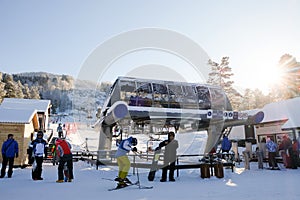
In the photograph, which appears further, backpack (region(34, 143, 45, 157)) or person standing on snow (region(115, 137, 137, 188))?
backpack (region(34, 143, 45, 157))

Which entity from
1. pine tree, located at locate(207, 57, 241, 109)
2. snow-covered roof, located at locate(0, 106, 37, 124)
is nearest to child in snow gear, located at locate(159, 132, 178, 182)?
snow-covered roof, located at locate(0, 106, 37, 124)

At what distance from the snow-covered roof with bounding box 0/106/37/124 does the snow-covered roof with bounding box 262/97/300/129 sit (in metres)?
15.1

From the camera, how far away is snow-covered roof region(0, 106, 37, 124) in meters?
13.8

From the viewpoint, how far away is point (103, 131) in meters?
14.7

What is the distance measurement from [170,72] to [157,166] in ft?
32.3

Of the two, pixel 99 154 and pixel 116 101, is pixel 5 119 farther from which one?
pixel 116 101

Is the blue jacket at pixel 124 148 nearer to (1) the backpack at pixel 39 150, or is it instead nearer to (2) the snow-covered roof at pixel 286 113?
(1) the backpack at pixel 39 150

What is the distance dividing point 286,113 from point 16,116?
1713 centimetres

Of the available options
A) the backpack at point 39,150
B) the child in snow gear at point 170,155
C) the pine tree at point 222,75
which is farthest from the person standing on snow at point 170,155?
the pine tree at point 222,75

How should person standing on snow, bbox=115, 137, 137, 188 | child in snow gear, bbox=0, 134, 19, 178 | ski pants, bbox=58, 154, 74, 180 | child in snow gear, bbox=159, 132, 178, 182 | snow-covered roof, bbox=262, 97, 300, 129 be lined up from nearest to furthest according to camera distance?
person standing on snow, bbox=115, 137, 137, 188
ski pants, bbox=58, 154, 74, 180
child in snow gear, bbox=159, 132, 178, 182
child in snow gear, bbox=0, 134, 19, 178
snow-covered roof, bbox=262, 97, 300, 129

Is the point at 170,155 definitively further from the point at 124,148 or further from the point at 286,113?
the point at 286,113

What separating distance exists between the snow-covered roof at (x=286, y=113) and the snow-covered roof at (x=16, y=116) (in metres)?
15.1

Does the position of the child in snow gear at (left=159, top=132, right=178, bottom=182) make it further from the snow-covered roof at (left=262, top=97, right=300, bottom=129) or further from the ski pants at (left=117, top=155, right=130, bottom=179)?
the snow-covered roof at (left=262, top=97, right=300, bottom=129)

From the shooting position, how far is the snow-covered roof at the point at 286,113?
13625 millimetres
